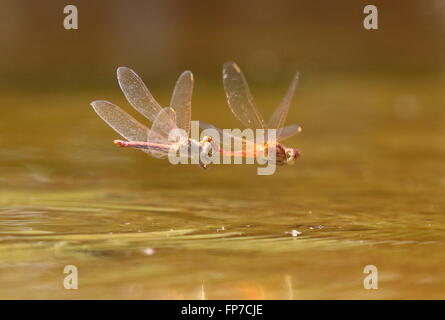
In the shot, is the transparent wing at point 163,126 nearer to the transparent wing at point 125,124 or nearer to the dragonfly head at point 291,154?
the transparent wing at point 125,124

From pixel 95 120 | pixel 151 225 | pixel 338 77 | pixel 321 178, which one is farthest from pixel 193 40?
pixel 151 225

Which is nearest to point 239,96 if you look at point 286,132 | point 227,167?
point 286,132

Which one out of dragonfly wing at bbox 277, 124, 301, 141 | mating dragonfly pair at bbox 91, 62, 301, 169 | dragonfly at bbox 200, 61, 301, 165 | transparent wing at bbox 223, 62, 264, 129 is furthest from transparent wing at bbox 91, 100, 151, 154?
dragonfly wing at bbox 277, 124, 301, 141

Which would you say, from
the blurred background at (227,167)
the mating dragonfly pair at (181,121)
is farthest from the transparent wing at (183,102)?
the blurred background at (227,167)

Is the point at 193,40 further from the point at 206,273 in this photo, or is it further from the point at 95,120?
the point at 206,273

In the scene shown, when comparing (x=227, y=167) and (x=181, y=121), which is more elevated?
(x=227, y=167)

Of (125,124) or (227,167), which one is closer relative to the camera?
(125,124)

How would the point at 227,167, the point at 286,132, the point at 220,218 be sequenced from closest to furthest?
the point at 286,132 < the point at 220,218 < the point at 227,167

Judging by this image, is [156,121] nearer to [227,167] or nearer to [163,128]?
[163,128]
